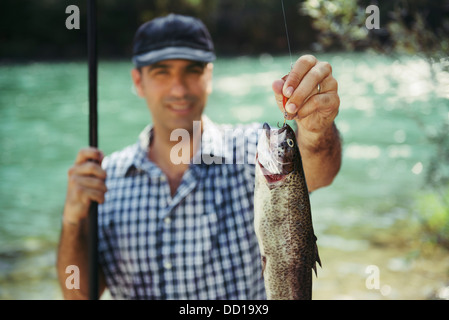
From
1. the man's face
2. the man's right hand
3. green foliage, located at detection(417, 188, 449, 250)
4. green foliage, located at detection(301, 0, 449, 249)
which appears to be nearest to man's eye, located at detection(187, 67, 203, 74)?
the man's face

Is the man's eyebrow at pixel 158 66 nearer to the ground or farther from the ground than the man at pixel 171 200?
farther from the ground

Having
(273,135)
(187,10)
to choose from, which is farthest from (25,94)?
(273,135)

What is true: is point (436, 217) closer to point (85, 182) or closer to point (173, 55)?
point (173, 55)

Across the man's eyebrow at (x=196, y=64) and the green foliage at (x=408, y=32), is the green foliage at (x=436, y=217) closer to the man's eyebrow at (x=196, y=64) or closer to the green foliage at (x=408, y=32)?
the green foliage at (x=408, y=32)

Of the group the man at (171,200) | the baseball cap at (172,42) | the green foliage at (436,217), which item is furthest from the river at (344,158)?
the baseball cap at (172,42)

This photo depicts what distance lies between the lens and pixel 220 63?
35594 millimetres

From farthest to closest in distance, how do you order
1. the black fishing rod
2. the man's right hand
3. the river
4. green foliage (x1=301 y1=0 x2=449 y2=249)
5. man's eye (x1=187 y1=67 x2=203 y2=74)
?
the river → green foliage (x1=301 y1=0 x2=449 y2=249) → man's eye (x1=187 y1=67 x2=203 y2=74) → the man's right hand → the black fishing rod

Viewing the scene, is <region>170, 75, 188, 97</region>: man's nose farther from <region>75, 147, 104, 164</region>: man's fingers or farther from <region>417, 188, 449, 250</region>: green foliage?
<region>417, 188, 449, 250</region>: green foliage

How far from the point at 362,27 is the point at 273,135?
3101mm

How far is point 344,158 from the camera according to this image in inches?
649

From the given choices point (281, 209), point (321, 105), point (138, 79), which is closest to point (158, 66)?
point (138, 79)

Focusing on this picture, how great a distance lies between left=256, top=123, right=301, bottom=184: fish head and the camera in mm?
1756

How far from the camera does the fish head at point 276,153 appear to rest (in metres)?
1.76

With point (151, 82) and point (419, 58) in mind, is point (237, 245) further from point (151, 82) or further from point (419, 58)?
point (419, 58)
